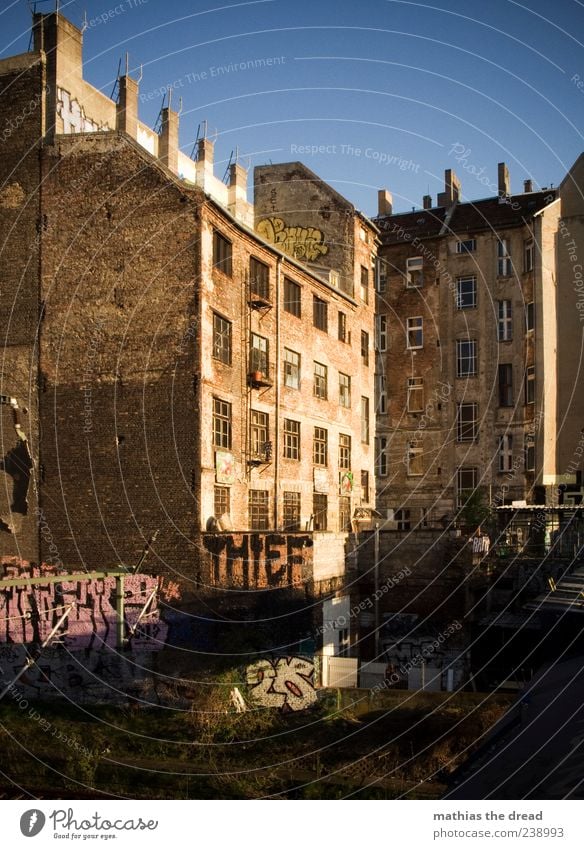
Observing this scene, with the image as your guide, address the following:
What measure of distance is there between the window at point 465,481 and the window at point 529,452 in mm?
2858

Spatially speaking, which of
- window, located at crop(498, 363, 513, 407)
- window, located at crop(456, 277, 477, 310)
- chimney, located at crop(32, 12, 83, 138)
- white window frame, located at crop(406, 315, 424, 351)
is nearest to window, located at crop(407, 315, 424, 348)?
white window frame, located at crop(406, 315, 424, 351)

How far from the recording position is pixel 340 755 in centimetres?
2056

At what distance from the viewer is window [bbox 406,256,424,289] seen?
49.7m

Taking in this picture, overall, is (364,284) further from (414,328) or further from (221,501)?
(221,501)

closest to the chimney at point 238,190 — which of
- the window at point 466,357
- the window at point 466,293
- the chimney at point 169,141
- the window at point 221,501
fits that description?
the chimney at point 169,141

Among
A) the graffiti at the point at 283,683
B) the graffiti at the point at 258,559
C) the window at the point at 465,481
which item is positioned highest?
the window at the point at 465,481

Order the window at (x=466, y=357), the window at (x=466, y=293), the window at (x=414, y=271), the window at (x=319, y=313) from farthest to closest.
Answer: the window at (x=414, y=271) → the window at (x=466, y=293) → the window at (x=466, y=357) → the window at (x=319, y=313)

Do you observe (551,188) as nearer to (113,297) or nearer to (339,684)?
(113,297)

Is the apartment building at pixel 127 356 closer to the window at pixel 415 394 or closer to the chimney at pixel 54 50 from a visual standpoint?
the chimney at pixel 54 50

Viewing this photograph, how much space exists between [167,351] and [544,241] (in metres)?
24.7

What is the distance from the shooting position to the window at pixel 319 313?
118ft

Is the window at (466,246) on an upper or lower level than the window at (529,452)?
upper

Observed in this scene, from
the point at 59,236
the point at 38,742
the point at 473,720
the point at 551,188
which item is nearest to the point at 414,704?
the point at 473,720

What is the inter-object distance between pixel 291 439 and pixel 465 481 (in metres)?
16.9
